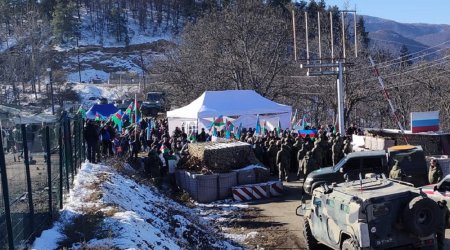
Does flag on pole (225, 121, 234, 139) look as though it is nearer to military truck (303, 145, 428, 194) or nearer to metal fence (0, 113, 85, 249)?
military truck (303, 145, 428, 194)

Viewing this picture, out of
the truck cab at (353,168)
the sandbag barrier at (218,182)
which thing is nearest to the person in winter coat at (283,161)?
the sandbag barrier at (218,182)

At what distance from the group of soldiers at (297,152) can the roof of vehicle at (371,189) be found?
29.5 ft

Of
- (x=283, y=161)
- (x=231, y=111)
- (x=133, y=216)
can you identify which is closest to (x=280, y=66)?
(x=231, y=111)

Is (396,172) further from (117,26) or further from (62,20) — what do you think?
(117,26)

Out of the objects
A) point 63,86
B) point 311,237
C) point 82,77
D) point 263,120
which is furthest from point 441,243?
point 82,77

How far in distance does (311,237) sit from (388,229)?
260cm

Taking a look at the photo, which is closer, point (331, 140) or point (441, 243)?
point (441, 243)

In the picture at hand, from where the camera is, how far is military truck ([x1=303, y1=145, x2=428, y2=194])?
51.2 feet

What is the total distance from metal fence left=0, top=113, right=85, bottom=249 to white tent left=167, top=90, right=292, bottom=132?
1335 cm

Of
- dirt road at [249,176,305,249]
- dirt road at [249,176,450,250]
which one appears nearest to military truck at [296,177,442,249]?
dirt road at [249,176,450,250]

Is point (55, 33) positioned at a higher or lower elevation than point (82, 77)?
higher

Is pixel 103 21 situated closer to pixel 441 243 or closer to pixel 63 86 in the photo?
pixel 63 86

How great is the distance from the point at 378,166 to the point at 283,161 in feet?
15.9

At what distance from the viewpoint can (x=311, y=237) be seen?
11781 mm
